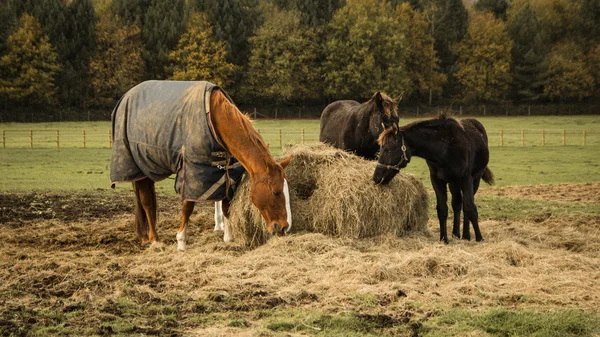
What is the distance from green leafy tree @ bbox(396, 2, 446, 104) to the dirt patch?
4852 cm

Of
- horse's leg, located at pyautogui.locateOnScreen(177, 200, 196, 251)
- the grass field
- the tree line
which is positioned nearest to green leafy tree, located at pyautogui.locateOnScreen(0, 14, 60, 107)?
the tree line

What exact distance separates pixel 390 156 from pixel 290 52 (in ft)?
174

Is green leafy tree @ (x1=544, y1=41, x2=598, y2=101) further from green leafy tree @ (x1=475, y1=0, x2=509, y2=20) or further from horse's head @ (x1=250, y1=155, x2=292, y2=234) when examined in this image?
horse's head @ (x1=250, y1=155, x2=292, y2=234)

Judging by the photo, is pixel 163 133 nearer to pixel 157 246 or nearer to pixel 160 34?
pixel 157 246

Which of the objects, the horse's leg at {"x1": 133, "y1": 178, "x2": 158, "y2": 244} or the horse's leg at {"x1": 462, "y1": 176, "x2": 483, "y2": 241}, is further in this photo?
the horse's leg at {"x1": 462, "y1": 176, "x2": 483, "y2": 241}

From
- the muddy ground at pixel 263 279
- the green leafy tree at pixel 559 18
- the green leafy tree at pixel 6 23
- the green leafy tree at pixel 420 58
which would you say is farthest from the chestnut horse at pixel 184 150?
the green leafy tree at pixel 559 18

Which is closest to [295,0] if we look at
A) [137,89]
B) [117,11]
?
[117,11]

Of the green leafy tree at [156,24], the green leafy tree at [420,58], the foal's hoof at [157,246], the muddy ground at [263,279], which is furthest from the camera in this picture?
the green leafy tree at [420,58]

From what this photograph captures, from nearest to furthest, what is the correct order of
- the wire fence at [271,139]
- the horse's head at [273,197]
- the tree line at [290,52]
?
the horse's head at [273,197], the wire fence at [271,139], the tree line at [290,52]

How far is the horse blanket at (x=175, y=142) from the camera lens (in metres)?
8.89

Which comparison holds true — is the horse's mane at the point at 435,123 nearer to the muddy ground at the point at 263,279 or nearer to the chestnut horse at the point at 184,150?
the muddy ground at the point at 263,279

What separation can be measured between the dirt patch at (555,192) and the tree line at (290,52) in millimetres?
43291

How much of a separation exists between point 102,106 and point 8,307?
56.1 meters

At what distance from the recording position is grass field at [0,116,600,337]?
593 centimetres
